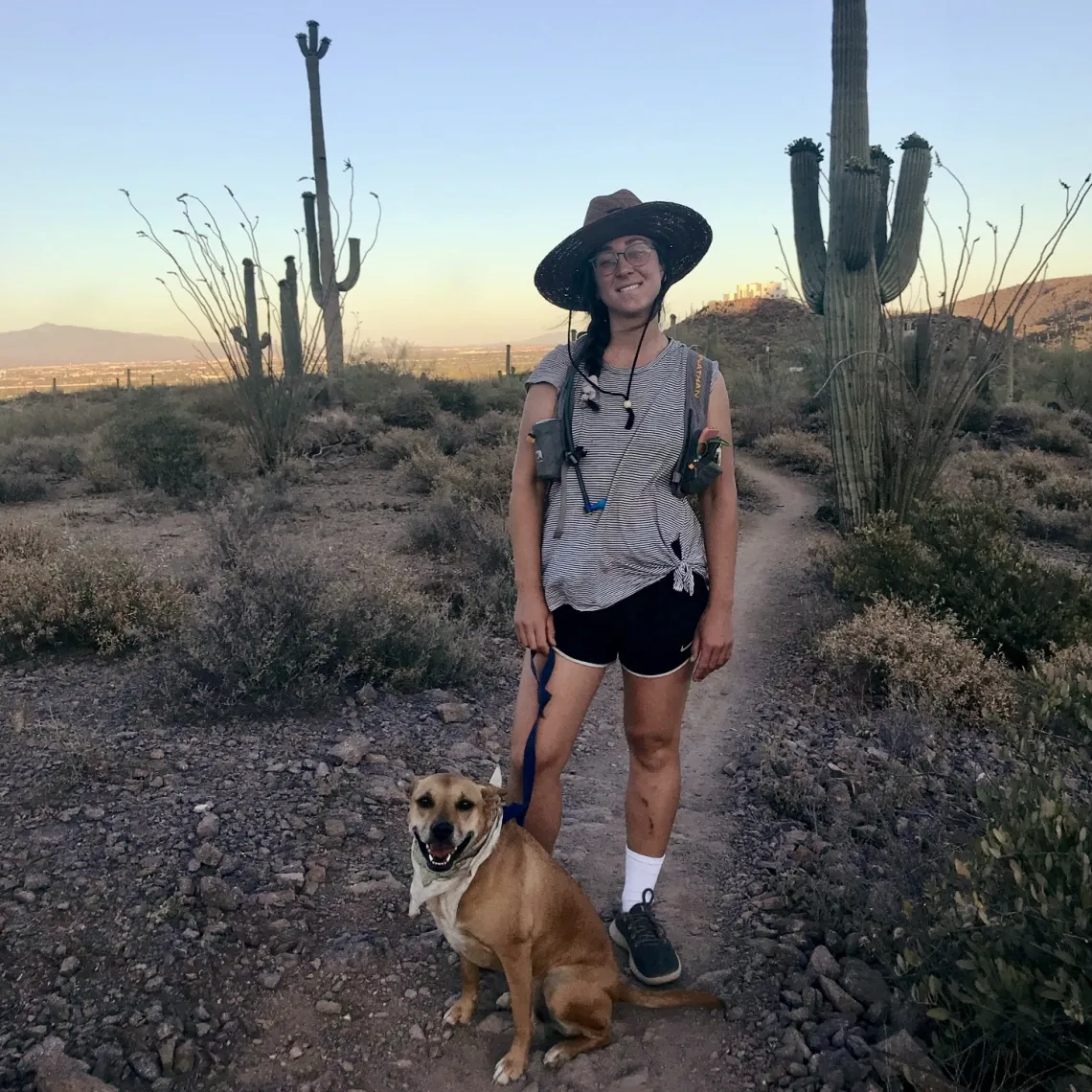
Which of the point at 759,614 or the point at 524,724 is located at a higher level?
Answer: the point at 524,724

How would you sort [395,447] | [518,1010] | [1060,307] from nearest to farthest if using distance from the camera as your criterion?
[518,1010]
[395,447]
[1060,307]

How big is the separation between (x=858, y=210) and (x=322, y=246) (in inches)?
417

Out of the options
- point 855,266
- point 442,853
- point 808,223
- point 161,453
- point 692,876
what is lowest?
point 692,876

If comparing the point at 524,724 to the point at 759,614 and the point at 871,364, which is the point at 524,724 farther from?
the point at 871,364

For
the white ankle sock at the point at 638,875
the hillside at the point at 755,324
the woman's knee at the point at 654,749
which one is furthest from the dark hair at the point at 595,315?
the hillside at the point at 755,324

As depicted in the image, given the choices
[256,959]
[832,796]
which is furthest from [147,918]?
[832,796]

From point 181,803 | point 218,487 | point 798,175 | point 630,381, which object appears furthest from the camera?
point 218,487

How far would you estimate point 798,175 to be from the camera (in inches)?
361

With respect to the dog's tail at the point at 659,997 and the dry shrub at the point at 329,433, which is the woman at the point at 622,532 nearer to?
the dog's tail at the point at 659,997

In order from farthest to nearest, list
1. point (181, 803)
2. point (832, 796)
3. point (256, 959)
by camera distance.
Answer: point (832, 796), point (181, 803), point (256, 959)

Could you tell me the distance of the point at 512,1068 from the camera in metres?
2.46

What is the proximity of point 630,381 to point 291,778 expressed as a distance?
7.88 feet

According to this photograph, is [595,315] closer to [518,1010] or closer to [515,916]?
[515,916]

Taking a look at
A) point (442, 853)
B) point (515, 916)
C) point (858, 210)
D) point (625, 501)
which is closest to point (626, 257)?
point (625, 501)
